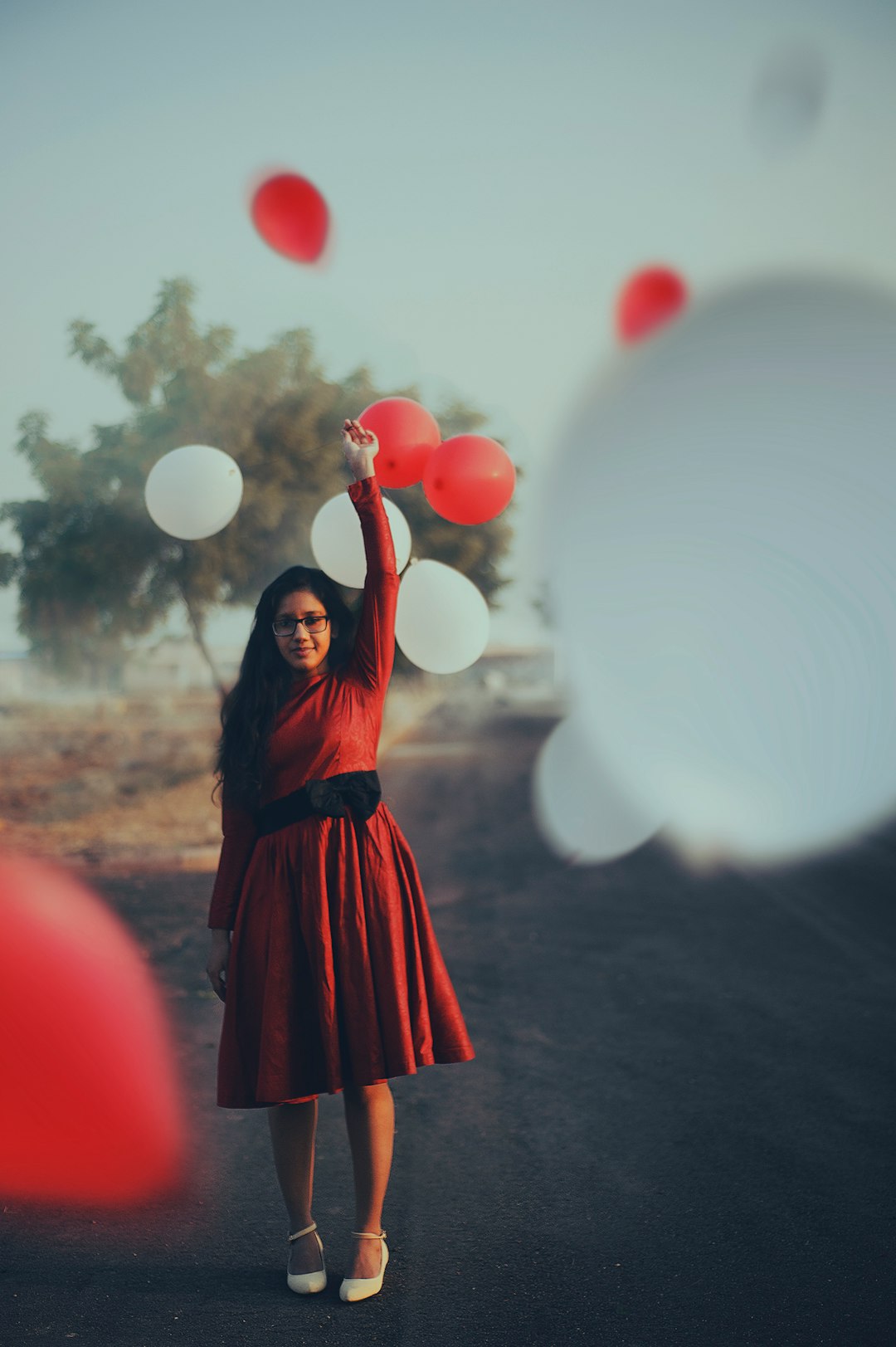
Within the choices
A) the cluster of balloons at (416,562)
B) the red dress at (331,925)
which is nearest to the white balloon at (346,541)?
the cluster of balloons at (416,562)

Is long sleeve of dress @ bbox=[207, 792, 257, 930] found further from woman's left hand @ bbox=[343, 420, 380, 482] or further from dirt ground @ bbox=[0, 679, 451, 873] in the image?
dirt ground @ bbox=[0, 679, 451, 873]

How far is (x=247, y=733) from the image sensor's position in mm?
2520

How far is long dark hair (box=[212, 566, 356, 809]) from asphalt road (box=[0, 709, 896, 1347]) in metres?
1.18

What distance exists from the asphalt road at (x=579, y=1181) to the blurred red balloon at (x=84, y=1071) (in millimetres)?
120

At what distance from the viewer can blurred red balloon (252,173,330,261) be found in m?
6.05

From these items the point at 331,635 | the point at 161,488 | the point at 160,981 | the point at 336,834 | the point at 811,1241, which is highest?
the point at 161,488

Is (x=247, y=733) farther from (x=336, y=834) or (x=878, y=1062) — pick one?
(x=878, y=1062)

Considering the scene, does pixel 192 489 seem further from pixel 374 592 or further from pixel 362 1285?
pixel 362 1285

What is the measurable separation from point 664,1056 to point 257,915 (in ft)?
7.37

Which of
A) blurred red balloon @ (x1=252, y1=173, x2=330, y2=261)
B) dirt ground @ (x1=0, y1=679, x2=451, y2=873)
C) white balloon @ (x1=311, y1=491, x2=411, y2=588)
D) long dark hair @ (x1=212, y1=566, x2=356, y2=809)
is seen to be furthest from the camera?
dirt ground @ (x1=0, y1=679, x2=451, y2=873)

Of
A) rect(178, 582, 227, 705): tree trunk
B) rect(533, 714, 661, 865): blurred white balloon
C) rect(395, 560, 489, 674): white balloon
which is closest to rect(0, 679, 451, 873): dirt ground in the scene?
rect(178, 582, 227, 705): tree trunk

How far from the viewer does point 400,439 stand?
3234mm

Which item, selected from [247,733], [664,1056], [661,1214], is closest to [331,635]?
[247,733]

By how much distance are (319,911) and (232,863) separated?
0.29 m
